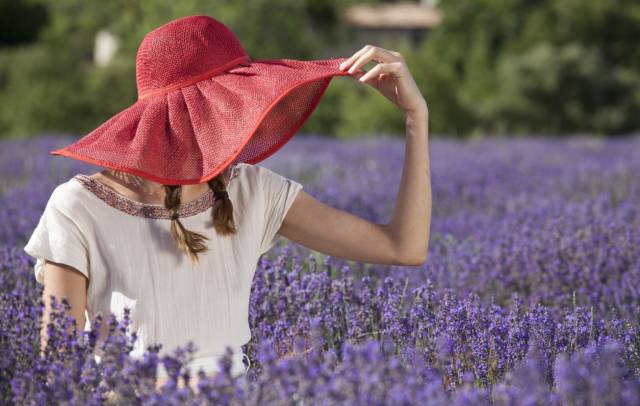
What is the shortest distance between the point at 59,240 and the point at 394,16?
165ft

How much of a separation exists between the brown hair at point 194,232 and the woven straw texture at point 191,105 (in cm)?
13

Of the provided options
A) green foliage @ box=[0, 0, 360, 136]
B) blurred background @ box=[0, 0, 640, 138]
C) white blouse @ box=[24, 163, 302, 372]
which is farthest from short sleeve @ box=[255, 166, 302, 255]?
green foliage @ box=[0, 0, 360, 136]

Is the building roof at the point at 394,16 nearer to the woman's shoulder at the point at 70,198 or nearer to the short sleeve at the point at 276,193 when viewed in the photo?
the short sleeve at the point at 276,193

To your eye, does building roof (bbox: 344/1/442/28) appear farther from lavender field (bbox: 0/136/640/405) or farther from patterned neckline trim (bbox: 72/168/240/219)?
patterned neckline trim (bbox: 72/168/240/219)

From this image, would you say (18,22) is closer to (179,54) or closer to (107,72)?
(107,72)

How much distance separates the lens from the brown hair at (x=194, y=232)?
7.41ft

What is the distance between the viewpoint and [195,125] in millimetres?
2232

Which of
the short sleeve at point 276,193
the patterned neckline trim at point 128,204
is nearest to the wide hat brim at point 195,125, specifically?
the patterned neckline trim at point 128,204

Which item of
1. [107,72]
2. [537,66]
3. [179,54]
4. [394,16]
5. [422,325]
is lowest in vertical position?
[394,16]

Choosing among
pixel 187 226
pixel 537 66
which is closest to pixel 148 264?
pixel 187 226

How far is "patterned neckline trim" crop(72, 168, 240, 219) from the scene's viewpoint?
7.42 ft

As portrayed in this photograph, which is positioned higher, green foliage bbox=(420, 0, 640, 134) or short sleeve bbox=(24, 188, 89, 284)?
short sleeve bbox=(24, 188, 89, 284)

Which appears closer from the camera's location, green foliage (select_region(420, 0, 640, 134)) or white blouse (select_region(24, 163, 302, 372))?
white blouse (select_region(24, 163, 302, 372))

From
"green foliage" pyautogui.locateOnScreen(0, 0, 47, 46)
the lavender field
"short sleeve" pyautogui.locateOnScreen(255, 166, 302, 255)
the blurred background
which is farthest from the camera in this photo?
"green foliage" pyautogui.locateOnScreen(0, 0, 47, 46)
